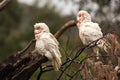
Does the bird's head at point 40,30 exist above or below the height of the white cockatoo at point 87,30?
above

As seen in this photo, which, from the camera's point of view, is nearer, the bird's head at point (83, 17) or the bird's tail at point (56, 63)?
the bird's tail at point (56, 63)

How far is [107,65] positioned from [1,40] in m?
22.2

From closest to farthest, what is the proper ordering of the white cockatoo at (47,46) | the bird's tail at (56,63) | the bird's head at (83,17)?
the bird's tail at (56,63), the white cockatoo at (47,46), the bird's head at (83,17)

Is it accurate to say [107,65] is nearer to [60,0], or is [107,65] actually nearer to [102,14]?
[60,0]

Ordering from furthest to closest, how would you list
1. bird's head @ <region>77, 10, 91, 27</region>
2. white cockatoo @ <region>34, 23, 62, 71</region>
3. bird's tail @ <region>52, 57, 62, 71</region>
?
1. bird's head @ <region>77, 10, 91, 27</region>
2. white cockatoo @ <region>34, 23, 62, 71</region>
3. bird's tail @ <region>52, 57, 62, 71</region>

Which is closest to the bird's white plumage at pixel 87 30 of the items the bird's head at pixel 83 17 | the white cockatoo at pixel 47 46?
the bird's head at pixel 83 17

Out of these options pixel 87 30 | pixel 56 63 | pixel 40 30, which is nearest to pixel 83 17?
pixel 87 30

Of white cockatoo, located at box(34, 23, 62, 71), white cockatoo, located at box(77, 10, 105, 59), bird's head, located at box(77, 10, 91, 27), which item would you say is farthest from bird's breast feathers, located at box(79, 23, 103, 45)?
white cockatoo, located at box(34, 23, 62, 71)

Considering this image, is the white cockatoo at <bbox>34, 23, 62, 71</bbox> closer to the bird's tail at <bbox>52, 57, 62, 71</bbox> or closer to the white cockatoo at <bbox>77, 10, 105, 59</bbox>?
the bird's tail at <bbox>52, 57, 62, 71</bbox>

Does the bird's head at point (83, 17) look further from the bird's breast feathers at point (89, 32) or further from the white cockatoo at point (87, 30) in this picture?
the bird's breast feathers at point (89, 32)

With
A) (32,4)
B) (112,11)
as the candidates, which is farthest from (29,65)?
(32,4)

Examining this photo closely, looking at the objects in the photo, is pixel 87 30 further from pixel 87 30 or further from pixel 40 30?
pixel 40 30

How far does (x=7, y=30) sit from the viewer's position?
97.5 ft

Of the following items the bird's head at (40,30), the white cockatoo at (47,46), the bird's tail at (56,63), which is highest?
the bird's head at (40,30)
